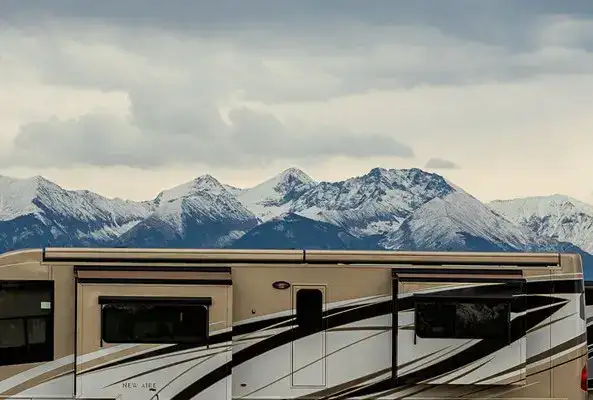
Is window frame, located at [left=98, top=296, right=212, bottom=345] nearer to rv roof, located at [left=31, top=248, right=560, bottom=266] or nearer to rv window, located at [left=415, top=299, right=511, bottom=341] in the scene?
rv roof, located at [left=31, top=248, right=560, bottom=266]

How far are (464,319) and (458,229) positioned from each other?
157 m

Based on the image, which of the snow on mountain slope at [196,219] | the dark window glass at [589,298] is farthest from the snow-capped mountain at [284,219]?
the dark window glass at [589,298]

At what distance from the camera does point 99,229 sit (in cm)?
17488

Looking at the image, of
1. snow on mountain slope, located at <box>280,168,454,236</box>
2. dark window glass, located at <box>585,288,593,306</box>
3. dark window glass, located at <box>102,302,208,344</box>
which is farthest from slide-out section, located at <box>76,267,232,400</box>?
snow on mountain slope, located at <box>280,168,454,236</box>

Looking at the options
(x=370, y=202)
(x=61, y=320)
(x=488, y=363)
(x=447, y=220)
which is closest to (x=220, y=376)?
(x=61, y=320)

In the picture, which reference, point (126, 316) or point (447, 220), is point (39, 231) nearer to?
point (447, 220)

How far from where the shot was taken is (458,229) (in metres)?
170

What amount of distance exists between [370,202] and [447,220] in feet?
65.6

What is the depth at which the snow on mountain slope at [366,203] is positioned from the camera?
18262 cm

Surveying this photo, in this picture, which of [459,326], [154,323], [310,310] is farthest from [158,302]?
[459,326]

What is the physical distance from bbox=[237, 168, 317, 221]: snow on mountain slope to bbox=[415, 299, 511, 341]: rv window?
16191 centimetres

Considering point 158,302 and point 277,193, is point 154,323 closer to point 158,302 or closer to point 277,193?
point 158,302

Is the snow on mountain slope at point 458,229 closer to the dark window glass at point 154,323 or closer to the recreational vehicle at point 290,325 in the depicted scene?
the recreational vehicle at point 290,325

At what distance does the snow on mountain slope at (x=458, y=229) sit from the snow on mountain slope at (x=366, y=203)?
2.41m
